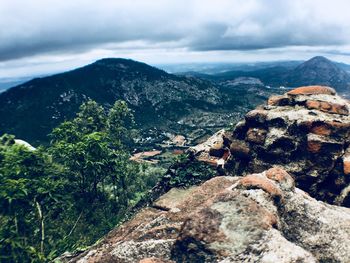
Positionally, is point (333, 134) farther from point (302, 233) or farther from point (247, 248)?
point (247, 248)

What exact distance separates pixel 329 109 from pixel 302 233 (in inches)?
661

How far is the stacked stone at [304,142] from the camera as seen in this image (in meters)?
28.8

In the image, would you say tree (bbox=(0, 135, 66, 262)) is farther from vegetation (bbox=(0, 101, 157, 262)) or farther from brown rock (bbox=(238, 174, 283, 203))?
brown rock (bbox=(238, 174, 283, 203))

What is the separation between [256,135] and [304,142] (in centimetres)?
435

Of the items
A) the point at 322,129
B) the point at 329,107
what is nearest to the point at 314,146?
the point at 322,129

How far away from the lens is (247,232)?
15812mm

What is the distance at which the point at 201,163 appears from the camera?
35250 mm

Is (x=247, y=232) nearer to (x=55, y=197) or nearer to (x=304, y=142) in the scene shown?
(x=304, y=142)

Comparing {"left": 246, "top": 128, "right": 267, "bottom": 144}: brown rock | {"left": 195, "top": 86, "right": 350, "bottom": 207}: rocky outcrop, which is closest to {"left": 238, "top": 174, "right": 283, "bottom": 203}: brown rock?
{"left": 195, "top": 86, "right": 350, "bottom": 207}: rocky outcrop

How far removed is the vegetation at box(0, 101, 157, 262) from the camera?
39625 millimetres

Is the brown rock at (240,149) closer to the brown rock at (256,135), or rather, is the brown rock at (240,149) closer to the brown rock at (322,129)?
the brown rock at (256,135)

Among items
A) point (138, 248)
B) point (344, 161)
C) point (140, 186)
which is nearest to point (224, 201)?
point (138, 248)

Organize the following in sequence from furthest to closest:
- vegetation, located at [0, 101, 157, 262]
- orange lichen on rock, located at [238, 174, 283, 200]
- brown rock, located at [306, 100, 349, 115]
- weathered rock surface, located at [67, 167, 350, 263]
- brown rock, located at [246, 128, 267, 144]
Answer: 1. vegetation, located at [0, 101, 157, 262]
2. brown rock, located at [246, 128, 267, 144]
3. brown rock, located at [306, 100, 349, 115]
4. orange lichen on rock, located at [238, 174, 283, 200]
5. weathered rock surface, located at [67, 167, 350, 263]

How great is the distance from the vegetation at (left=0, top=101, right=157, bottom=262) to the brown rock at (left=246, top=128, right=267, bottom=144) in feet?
68.8
